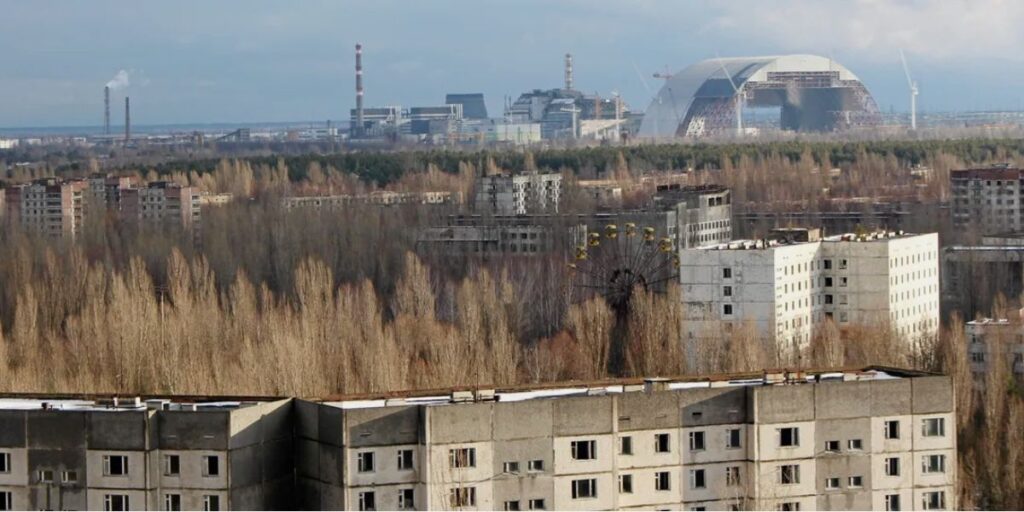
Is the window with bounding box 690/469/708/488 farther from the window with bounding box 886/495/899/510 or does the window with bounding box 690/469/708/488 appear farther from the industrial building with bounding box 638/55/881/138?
the industrial building with bounding box 638/55/881/138

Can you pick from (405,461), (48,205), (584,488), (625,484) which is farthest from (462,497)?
(48,205)

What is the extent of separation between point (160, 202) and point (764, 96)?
59.1 m

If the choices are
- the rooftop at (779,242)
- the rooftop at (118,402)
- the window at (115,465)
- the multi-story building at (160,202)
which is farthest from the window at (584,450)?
the multi-story building at (160,202)

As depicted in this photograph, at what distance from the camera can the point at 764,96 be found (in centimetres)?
9675

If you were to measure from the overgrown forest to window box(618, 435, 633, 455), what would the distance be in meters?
3.41

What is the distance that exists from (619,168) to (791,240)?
85.7 feet

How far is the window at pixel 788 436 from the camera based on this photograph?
11.8m

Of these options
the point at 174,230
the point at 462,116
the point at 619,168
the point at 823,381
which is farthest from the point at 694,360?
the point at 462,116

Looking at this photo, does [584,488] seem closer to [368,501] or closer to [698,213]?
[368,501]

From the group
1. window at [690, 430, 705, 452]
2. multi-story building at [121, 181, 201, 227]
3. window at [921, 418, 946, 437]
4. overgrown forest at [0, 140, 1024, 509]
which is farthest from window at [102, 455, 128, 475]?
multi-story building at [121, 181, 201, 227]

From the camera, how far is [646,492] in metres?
11.7

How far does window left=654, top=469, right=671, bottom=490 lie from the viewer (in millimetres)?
11719

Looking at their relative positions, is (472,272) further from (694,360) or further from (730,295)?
(694,360)

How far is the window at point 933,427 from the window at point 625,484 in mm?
1506
